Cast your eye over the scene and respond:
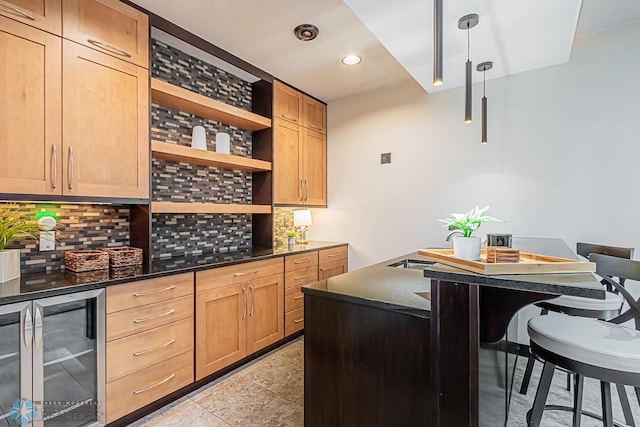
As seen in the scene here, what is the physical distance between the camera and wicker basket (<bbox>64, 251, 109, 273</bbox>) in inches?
77.0

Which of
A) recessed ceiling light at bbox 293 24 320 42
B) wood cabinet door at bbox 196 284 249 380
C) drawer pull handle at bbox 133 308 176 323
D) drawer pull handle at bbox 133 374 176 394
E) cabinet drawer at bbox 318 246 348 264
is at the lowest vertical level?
drawer pull handle at bbox 133 374 176 394

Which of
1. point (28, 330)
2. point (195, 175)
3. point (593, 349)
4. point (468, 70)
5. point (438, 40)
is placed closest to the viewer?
point (593, 349)

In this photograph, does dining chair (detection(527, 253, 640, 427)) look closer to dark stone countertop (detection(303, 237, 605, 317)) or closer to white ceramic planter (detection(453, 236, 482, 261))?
dark stone countertop (detection(303, 237, 605, 317))

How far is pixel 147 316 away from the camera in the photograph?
195 centimetres

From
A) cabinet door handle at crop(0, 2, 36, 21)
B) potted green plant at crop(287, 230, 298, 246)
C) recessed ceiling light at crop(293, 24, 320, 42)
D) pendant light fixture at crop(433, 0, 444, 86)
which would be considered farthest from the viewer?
potted green plant at crop(287, 230, 298, 246)

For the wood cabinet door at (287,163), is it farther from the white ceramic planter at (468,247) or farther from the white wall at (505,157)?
the white ceramic planter at (468,247)

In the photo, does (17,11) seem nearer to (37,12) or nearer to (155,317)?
(37,12)

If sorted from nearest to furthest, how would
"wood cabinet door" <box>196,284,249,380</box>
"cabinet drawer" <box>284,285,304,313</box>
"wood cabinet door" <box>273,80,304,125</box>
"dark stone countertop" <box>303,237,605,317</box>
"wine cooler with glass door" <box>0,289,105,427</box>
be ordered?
"dark stone countertop" <box>303,237,605,317</box> → "wine cooler with glass door" <box>0,289,105,427</box> → "wood cabinet door" <box>196,284,249,380</box> → "cabinet drawer" <box>284,285,304,313</box> → "wood cabinet door" <box>273,80,304,125</box>

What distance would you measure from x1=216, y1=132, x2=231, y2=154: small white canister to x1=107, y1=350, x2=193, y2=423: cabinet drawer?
1.75m

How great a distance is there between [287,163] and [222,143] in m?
0.80

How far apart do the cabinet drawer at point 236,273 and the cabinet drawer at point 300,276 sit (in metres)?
0.15

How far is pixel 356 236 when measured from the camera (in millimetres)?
3920

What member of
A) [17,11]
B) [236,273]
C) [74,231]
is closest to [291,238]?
Result: [236,273]

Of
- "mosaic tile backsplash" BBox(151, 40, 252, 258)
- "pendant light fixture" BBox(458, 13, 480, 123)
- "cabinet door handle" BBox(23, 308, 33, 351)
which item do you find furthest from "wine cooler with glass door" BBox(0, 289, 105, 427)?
"pendant light fixture" BBox(458, 13, 480, 123)
